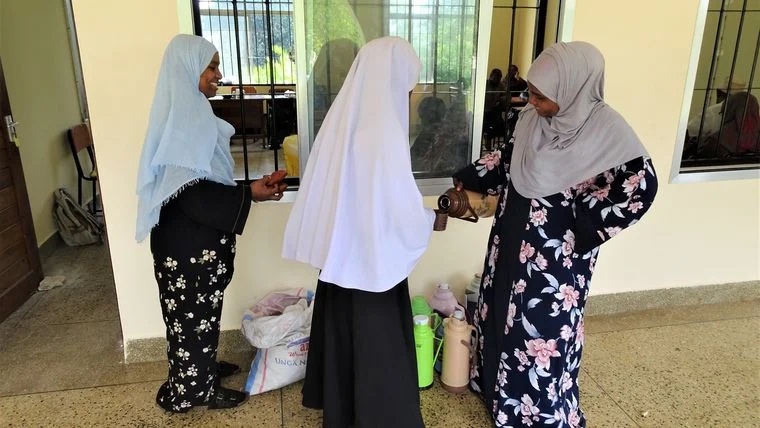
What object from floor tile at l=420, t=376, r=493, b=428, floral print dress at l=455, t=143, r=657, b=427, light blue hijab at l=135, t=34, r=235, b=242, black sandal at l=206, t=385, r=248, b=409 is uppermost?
light blue hijab at l=135, t=34, r=235, b=242

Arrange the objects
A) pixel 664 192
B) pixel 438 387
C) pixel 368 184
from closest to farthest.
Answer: pixel 368 184 → pixel 438 387 → pixel 664 192

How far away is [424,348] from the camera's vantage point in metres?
Result: 1.95

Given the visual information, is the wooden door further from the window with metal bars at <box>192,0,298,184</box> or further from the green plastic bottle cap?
the green plastic bottle cap

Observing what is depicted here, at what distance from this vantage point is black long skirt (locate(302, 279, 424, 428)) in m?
1.52

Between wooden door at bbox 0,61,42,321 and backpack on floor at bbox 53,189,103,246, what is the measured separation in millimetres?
678

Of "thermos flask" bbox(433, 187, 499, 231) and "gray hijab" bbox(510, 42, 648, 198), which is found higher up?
"gray hijab" bbox(510, 42, 648, 198)

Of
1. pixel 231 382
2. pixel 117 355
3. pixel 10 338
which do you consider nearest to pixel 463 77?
pixel 231 382

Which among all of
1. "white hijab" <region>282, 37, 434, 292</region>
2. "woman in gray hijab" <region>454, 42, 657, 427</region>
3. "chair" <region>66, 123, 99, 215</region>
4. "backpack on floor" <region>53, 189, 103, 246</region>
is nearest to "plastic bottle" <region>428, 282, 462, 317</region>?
"woman in gray hijab" <region>454, 42, 657, 427</region>

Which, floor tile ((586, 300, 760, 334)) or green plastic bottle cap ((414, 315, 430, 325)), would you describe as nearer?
green plastic bottle cap ((414, 315, 430, 325))

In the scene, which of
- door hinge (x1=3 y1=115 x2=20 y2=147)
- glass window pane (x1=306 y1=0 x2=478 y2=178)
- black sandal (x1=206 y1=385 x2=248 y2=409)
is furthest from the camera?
door hinge (x1=3 y1=115 x2=20 y2=147)

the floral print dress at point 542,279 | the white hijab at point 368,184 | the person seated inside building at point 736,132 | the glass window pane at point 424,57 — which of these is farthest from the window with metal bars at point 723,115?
the white hijab at point 368,184

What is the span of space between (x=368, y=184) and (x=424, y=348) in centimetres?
91

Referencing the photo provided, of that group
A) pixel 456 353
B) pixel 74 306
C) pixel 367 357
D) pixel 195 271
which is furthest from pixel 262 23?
pixel 74 306

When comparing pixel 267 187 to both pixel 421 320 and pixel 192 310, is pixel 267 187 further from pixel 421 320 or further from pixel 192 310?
pixel 421 320
